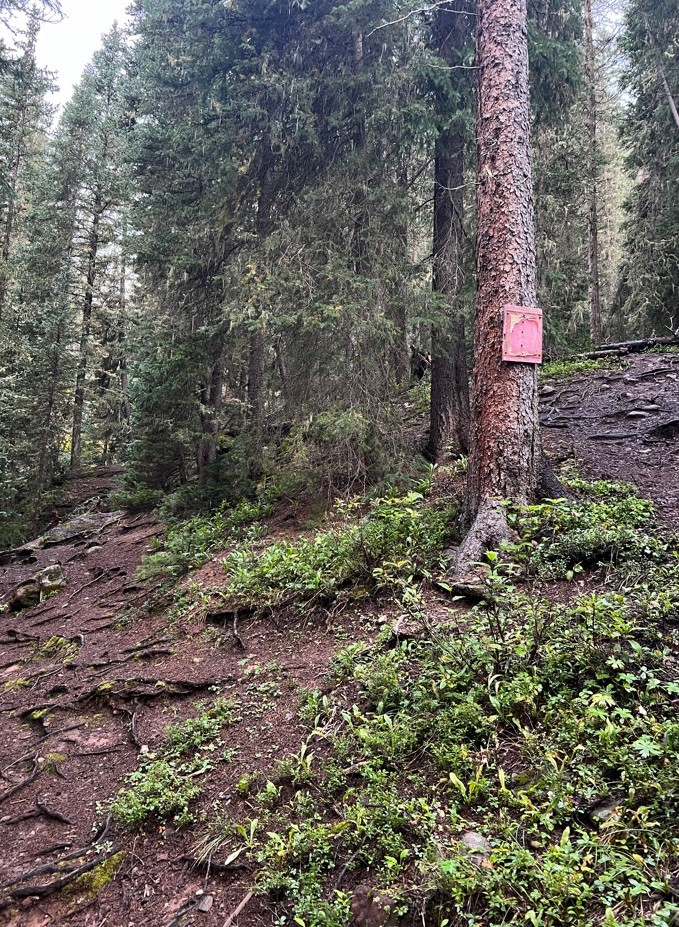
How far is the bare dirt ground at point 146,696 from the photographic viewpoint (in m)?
2.78

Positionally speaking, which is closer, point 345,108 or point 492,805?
point 492,805

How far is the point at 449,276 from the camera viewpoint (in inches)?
290

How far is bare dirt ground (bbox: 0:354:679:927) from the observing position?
2.78m

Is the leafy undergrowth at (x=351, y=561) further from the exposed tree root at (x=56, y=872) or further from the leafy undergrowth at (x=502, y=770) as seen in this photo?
the exposed tree root at (x=56, y=872)

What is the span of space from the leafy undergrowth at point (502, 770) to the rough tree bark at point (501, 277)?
0.68 m

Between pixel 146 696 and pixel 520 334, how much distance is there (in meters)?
4.57

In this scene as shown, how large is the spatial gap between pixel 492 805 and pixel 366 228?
21.6 ft

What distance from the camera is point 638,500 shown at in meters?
4.87

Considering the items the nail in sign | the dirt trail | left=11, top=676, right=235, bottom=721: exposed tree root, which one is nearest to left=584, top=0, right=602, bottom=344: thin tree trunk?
the dirt trail

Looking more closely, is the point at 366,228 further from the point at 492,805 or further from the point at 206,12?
the point at 492,805

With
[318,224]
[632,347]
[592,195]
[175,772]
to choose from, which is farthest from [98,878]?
[592,195]

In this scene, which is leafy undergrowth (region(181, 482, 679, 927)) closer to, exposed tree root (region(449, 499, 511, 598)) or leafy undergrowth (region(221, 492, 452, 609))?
exposed tree root (region(449, 499, 511, 598))

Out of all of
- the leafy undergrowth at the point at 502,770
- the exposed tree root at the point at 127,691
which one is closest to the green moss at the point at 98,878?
the leafy undergrowth at the point at 502,770

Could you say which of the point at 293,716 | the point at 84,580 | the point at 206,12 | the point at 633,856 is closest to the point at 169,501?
the point at 84,580
